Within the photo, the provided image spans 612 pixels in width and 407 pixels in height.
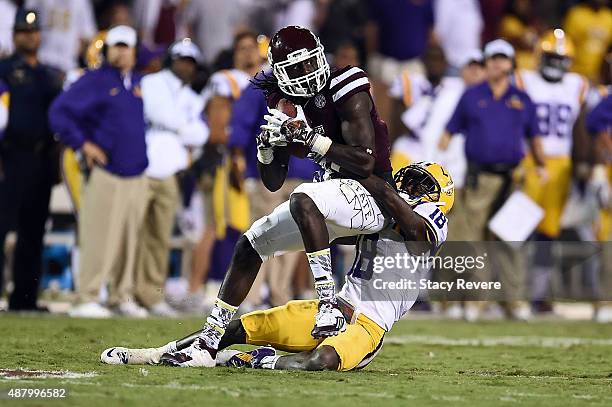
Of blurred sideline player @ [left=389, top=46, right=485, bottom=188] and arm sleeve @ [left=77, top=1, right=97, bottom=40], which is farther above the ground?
arm sleeve @ [left=77, top=1, right=97, bottom=40]

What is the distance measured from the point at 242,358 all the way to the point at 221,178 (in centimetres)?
569

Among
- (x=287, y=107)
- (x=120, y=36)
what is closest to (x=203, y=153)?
(x=120, y=36)

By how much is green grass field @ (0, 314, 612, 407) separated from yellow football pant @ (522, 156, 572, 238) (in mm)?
2424

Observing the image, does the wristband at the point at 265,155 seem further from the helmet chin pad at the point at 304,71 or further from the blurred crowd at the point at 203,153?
the blurred crowd at the point at 203,153

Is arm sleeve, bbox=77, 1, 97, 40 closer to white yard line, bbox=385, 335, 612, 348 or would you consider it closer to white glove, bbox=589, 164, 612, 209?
white glove, bbox=589, 164, 612, 209

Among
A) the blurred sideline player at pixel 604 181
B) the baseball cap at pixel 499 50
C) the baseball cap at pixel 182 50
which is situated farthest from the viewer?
the blurred sideline player at pixel 604 181

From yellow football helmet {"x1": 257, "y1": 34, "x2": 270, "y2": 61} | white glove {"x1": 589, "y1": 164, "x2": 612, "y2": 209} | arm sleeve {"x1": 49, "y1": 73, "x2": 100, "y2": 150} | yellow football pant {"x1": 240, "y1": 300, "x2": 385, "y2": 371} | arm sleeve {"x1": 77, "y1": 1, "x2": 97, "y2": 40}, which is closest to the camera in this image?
yellow football pant {"x1": 240, "y1": 300, "x2": 385, "y2": 371}

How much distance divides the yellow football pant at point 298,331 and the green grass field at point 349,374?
143 millimetres

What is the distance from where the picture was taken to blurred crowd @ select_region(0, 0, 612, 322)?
1029 cm

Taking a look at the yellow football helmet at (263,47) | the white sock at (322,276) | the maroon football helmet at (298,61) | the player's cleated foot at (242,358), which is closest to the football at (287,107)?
the maroon football helmet at (298,61)

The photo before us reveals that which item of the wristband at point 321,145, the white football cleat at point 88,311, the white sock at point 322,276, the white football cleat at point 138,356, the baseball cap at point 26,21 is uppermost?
the baseball cap at point 26,21

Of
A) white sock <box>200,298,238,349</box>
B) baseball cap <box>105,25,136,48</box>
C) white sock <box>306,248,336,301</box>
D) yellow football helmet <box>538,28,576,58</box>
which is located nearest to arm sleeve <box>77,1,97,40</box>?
baseball cap <box>105,25,136,48</box>

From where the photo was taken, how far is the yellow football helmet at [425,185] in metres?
6.80

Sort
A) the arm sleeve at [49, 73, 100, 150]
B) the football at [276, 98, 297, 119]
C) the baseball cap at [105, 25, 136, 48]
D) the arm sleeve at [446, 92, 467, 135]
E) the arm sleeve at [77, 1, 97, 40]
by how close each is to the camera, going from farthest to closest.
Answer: the arm sleeve at [77, 1, 97, 40] < the arm sleeve at [446, 92, 467, 135] < the baseball cap at [105, 25, 136, 48] < the arm sleeve at [49, 73, 100, 150] < the football at [276, 98, 297, 119]
